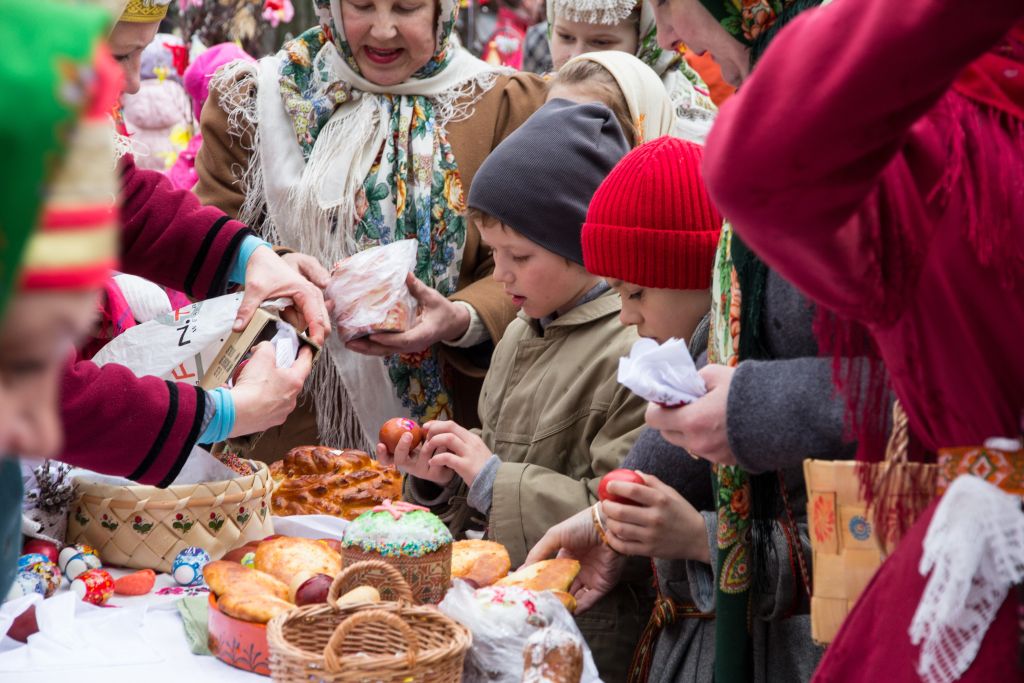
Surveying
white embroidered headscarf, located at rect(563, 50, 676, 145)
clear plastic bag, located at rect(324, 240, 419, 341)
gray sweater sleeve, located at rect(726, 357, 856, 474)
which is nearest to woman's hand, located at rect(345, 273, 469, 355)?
clear plastic bag, located at rect(324, 240, 419, 341)

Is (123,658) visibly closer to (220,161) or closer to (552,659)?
(552,659)

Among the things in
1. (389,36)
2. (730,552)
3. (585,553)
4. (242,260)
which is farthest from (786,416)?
(389,36)

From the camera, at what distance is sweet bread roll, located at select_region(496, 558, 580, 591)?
180 cm

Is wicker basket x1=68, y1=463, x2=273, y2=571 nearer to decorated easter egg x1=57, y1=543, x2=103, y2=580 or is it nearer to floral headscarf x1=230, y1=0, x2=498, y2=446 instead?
decorated easter egg x1=57, y1=543, x2=103, y2=580

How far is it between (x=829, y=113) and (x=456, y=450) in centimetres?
156

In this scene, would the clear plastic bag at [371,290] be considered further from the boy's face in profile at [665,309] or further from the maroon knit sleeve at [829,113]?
the maroon knit sleeve at [829,113]

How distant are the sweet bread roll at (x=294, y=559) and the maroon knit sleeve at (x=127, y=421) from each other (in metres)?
0.21

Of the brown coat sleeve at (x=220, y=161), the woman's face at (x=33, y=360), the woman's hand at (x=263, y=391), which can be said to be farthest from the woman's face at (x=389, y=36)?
the woman's face at (x=33, y=360)

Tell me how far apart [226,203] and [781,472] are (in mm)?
2065

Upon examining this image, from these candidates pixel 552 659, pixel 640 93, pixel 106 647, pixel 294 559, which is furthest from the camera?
pixel 640 93

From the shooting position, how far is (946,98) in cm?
108

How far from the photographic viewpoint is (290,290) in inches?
92.6

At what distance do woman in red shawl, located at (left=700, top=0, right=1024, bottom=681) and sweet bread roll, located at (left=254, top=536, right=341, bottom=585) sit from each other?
38.1 inches

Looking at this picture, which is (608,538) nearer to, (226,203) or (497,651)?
(497,651)
